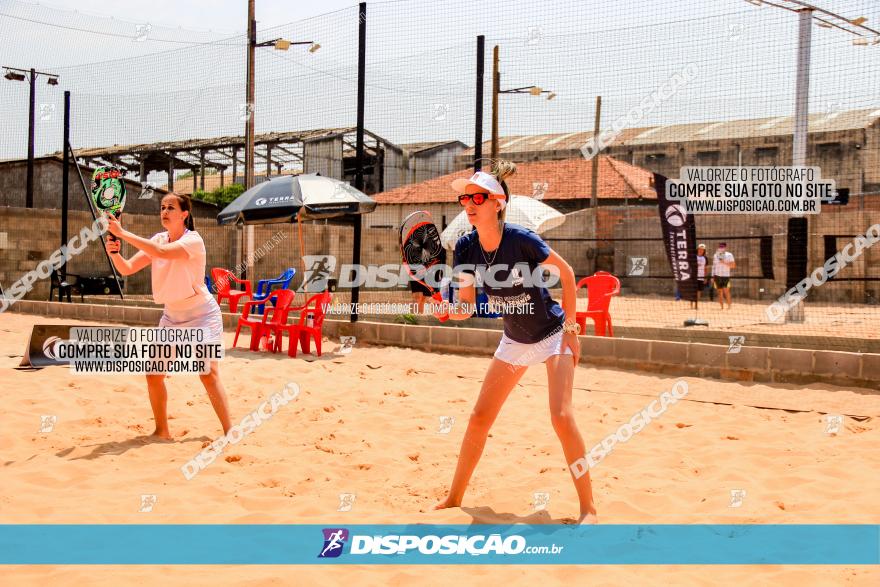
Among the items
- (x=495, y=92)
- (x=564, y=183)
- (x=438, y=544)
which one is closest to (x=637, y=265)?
(x=564, y=183)

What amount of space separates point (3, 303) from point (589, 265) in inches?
564

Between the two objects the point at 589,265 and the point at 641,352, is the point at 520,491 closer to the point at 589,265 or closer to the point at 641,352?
the point at 641,352

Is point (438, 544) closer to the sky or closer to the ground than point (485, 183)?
closer to the ground

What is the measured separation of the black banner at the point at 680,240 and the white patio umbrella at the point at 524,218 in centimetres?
194

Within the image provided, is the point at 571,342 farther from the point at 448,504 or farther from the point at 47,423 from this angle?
the point at 47,423

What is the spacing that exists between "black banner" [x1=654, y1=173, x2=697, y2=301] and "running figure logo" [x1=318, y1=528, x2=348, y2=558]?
37.6ft

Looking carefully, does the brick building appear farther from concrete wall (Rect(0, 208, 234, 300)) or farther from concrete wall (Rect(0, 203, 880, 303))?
concrete wall (Rect(0, 208, 234, 300))

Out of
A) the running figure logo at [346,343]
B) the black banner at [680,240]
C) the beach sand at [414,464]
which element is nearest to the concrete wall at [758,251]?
the black banner at [680,240]

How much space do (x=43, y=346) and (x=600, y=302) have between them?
665 centimetres

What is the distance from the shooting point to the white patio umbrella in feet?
42.7

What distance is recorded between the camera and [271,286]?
14906 millimetres

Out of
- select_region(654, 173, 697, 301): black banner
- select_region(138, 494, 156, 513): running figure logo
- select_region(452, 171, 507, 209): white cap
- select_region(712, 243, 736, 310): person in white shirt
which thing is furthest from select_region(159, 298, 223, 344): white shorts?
select_region(712, 243, 736, 310): person in white shirt

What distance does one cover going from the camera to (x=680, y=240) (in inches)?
537

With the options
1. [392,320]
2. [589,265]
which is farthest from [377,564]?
[589,265]
